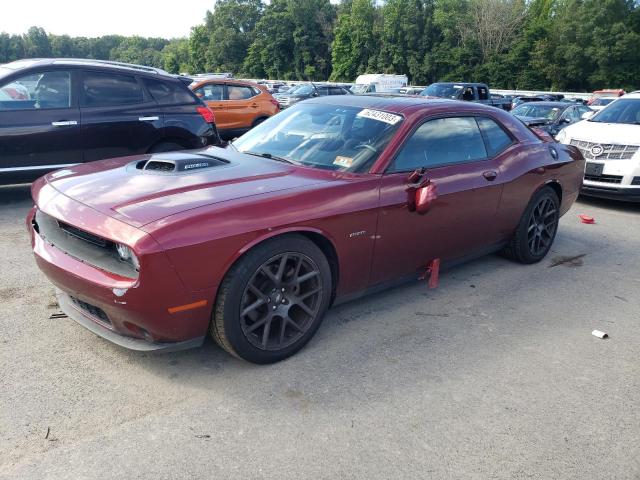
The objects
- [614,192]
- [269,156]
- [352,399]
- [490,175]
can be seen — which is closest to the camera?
[352,399]

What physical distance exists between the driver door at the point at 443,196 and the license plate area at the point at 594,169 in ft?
12.6

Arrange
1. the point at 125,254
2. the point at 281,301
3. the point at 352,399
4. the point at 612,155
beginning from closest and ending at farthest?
the point at 125,254
the point at 352,399
the point at 281,301
the point at 612,155

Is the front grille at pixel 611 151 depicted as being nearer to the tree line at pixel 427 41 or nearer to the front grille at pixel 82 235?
the front grille at pixel 82 235

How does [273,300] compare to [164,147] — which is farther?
[164,147]

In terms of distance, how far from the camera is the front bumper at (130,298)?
2.66 meters

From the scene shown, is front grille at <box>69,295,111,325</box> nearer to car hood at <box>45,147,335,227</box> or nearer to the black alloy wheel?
car hood at <box>45,147,335,227</box>

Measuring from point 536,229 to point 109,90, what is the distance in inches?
211

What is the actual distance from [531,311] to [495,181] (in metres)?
1.11

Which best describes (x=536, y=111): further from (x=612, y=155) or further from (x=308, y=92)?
(x=308, y=92)

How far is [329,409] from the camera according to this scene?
2818 mm

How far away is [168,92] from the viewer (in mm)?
7336

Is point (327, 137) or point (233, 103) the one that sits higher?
point (327, 137)

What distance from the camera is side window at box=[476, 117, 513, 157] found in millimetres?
4629

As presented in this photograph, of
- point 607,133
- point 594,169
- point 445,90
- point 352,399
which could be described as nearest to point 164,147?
point 352,399
